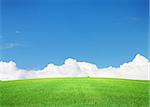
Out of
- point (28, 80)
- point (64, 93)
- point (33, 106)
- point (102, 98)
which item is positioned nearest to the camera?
point (33, 106)

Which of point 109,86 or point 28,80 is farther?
point 28,80

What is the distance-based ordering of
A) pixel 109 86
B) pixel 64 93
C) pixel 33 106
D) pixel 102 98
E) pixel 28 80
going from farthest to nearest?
pixel 28 80, pixel 109 86, pixel 64 93, pixel 102 98, pixel 33 106

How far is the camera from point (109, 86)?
21484mm

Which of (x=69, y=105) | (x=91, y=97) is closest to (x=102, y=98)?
(x=91, y=97)

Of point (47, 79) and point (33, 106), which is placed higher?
point (47, 79)

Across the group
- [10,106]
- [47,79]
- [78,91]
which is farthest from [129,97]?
[47,79]

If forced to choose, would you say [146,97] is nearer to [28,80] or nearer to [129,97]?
[129,97]

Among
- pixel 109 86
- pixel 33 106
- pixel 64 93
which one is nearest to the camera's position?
pixel 33 106

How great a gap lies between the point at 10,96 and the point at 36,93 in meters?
1.30

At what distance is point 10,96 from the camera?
1798cm

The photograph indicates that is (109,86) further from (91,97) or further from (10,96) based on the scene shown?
(10,96)

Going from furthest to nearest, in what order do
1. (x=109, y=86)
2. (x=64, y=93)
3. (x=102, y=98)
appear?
(x=109, y=86) < (x=64, y=93) < (x=102, y=98)

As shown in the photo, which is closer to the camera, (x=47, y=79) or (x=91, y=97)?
(x=91, y=97)

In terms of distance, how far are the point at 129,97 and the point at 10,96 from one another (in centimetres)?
579
